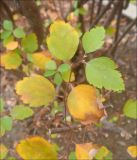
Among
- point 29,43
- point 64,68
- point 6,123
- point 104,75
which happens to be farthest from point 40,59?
point 104,75

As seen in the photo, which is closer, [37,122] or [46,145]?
[46,145]

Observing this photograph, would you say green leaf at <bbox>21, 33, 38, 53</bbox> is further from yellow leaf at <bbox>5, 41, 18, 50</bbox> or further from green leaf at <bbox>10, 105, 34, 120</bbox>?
green leaf at <bbox>10, 105, 34, 120</bbox>

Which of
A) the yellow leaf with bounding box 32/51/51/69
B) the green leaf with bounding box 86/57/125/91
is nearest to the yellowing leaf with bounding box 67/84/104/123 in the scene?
the green leaf with bounding box 86/57/125/91

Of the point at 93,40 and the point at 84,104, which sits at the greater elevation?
the point at 93,40

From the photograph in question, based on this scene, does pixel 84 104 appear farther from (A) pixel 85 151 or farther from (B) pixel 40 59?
(B) pixel 40 59

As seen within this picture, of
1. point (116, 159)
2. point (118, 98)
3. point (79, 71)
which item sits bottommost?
point (116, 159)

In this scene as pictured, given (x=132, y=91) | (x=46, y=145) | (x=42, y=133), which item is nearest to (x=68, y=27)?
(x=46, y=145)

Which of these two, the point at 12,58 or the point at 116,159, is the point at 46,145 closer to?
the point at 12,58
